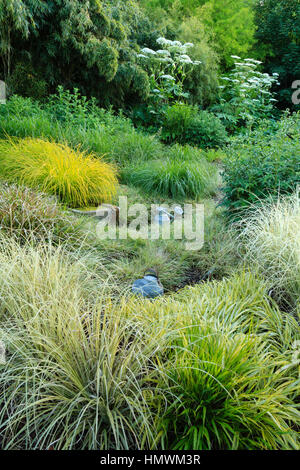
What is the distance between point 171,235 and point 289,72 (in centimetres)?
1057

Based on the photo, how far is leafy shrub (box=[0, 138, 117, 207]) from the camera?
12.9ft

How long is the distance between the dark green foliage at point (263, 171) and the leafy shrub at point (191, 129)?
3.17 meters

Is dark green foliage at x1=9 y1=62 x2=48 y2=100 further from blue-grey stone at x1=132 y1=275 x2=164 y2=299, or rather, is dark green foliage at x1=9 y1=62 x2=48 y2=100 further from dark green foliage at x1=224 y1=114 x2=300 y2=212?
blue-grey stone at x1=132 y1=275 x2=164 y2=299

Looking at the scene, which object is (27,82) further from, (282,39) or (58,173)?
(282,39)

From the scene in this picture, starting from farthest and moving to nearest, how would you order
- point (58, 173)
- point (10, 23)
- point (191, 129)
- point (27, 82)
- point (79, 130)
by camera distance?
point (191, 129) < point (27, 82) < point (10, 23) < point (79, 130) < point (58, 173)

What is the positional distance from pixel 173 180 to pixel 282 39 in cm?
1007

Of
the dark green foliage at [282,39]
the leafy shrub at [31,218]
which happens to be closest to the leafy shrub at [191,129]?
the leafy shrub at [31,218]

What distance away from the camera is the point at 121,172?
5215 mm

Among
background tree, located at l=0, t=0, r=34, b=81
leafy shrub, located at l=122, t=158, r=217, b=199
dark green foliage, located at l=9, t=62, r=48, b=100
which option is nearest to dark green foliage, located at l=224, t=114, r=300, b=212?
leafy shrub, located at l=122, t=158, r=217, b=199

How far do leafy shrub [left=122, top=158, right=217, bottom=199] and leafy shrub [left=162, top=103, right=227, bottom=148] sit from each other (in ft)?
7.35

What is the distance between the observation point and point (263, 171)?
3.78 m

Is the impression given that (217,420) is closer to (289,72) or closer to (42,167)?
(42,167)

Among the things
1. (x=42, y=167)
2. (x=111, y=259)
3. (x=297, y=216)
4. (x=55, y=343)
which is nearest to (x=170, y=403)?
(x=55, y=343)

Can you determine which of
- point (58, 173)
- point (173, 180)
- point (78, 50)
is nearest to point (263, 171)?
point (173, 180)
